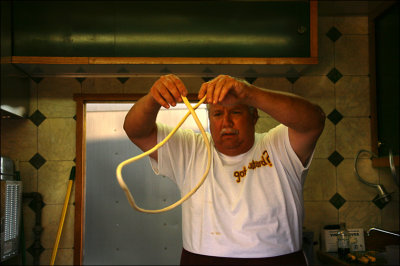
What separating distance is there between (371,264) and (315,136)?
2.82 ft

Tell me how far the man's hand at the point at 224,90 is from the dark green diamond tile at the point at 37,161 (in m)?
1.61

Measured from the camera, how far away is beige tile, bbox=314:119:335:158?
100 inches

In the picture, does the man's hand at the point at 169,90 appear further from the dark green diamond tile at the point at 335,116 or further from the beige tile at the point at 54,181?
the dark green diamond tile at the point at 335,116

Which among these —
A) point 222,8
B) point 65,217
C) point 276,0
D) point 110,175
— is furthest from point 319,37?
point 65,217

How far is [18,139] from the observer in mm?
2486

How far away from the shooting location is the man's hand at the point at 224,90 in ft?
3.67

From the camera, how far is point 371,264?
1.98m

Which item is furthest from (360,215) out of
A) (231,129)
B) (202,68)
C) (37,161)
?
(37,161)

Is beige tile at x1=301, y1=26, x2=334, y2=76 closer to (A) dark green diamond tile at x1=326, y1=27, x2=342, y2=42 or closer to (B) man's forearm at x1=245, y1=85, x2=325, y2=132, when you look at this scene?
(A) dark green diamond tile at x1=326, y1=27, x2=342, y2=42

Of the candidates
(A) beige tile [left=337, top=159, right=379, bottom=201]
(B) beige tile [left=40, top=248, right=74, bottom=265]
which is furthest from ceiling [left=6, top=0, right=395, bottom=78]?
(B) beige tile [left=40, top=248, right=74, bottom=265]

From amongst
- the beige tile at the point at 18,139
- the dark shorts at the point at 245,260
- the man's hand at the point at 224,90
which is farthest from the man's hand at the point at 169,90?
the beige tile at the point at 18,139

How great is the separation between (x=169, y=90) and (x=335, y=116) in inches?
65.1

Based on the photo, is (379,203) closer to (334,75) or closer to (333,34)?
(334,75)

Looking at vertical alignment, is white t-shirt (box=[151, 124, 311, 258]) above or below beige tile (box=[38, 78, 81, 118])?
below
